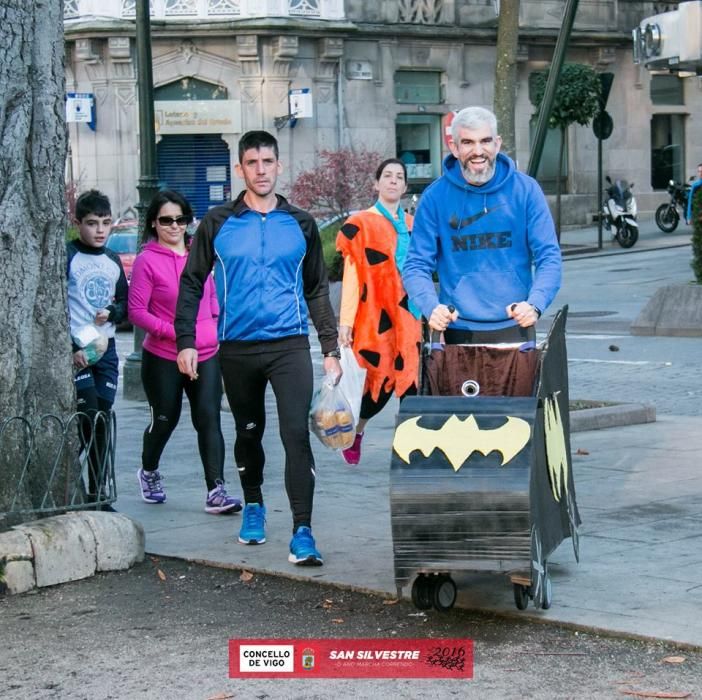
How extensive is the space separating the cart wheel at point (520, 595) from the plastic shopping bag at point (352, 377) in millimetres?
3627

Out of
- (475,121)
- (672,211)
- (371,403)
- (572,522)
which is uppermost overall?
(475,121)

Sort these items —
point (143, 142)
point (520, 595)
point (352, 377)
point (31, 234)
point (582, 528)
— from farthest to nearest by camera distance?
point (143, 142)
point (352, 377)
point (582, 528)
point (31, 234)
point (520, 595)

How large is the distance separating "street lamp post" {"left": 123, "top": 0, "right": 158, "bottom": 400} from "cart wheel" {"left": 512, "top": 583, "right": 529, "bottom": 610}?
28.1ft

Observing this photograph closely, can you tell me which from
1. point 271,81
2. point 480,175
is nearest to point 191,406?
point 480,175

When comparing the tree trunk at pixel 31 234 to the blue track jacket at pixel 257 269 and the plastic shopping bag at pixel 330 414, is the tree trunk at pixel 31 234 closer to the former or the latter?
the blue track jacket at pixel 257 269

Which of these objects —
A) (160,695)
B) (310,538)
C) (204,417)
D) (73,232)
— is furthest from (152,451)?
(73,232)

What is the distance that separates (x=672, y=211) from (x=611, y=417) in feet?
80.2

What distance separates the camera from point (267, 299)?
7383 mm

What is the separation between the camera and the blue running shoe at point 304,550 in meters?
7.19

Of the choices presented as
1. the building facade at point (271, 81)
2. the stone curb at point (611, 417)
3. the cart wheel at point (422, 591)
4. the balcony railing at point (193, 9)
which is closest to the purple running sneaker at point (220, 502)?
the cart wheel at point (422, 591)

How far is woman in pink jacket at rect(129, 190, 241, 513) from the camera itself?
881cm

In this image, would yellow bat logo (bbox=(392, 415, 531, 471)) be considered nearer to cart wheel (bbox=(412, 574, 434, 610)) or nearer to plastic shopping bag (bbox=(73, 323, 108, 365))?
cart wheel (bbox=(412, 574, 434, 610))

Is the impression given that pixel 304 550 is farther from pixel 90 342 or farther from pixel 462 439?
pixel 90 342

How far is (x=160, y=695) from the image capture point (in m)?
5.39
